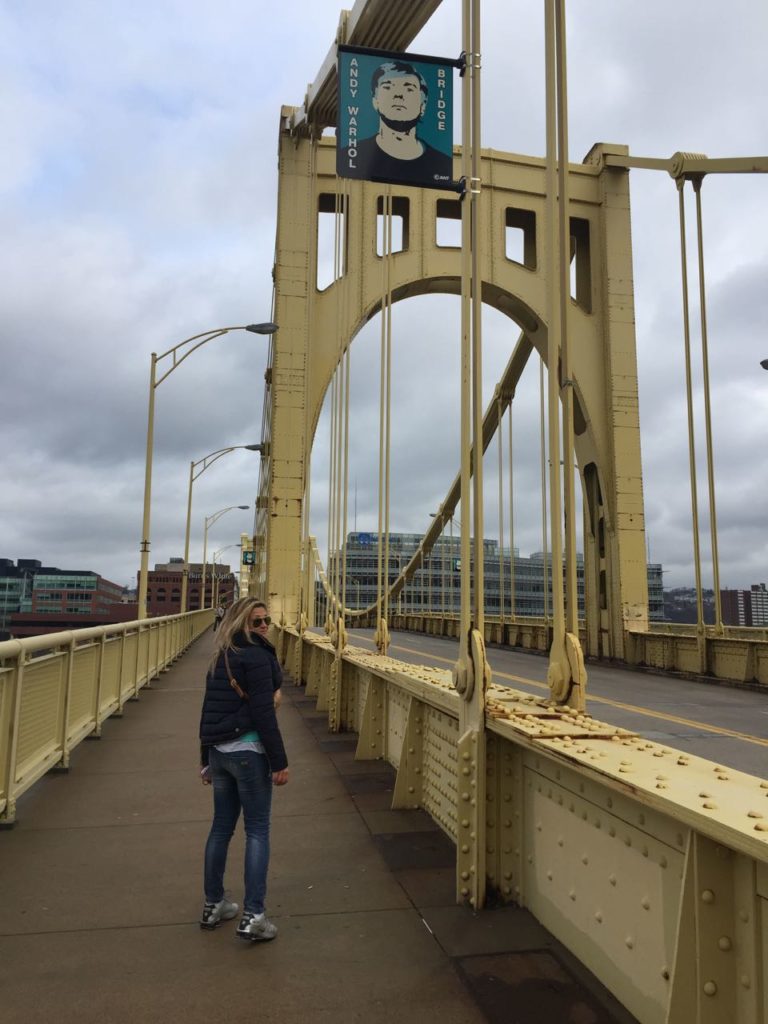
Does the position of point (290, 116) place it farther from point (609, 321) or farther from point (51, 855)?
point (51, 855)

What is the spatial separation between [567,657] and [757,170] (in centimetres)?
1540

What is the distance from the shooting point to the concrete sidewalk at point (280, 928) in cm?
286

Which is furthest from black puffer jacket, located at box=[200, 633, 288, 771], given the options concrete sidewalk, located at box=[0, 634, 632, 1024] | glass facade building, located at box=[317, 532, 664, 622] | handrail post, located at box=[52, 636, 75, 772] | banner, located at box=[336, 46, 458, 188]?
glass facade building, located at box=[317, 532, 664, 622]

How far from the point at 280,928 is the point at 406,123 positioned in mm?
6192

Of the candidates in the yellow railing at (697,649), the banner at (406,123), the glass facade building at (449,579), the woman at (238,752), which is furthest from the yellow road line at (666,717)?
the glass facade building at (449,579)

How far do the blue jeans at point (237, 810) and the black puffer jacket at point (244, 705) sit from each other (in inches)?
3.3

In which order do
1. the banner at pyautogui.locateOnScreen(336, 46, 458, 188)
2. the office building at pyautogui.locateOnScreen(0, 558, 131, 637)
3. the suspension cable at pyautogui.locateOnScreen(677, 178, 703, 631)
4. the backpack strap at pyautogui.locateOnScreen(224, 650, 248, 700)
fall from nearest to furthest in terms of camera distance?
1. the backpack strap at pyautogui.locateOnScreen(224, 650, 248, 700)
2. the banner at pyautogui.locateOnScreen(336, 46, 458, 188)
3. the suspension cable at pyautogui.locateOnScreen(677, 178, 703, 631)
4. the office building at pyautogui.locateOnScreen(0, 558, 131, 637)

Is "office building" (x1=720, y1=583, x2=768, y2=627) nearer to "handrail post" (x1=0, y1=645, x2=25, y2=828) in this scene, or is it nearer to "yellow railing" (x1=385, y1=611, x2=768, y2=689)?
"yellow railing" (x1=385, y1=611, x2=768, y2=689)

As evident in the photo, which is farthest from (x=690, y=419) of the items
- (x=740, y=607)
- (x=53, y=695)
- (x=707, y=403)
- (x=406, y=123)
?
(x=740, y=607)

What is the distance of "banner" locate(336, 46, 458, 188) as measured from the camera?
663cm

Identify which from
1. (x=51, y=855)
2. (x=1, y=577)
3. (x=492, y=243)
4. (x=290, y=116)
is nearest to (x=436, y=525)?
(x=492, y=243)

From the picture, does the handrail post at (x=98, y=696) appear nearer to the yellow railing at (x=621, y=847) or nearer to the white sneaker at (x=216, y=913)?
the yellow railing at (x=621, y=847)

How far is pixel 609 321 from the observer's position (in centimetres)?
2206

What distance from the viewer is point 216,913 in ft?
11.8
